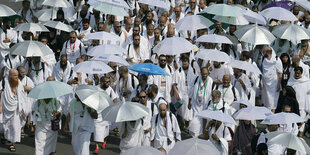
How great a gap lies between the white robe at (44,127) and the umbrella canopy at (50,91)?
54 centimetres

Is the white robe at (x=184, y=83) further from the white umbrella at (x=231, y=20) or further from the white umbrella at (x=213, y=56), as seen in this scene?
the white umbrella at (x=231, y=20)

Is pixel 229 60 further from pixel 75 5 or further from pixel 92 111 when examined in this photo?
pixel 75 5

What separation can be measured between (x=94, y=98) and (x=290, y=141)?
3.90m

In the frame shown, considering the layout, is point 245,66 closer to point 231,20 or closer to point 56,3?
point 231,20

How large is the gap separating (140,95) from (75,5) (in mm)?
8693

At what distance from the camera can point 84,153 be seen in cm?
1380

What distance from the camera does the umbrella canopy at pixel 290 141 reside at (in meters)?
11.1

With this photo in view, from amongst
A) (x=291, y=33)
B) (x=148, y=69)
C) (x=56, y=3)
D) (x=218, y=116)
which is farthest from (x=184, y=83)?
(x=56, y=3)

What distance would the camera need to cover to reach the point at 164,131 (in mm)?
13258

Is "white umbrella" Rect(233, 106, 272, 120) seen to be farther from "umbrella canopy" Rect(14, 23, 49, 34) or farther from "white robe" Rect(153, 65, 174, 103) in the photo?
"umbrella canopy" Rect(14, 23, 49, 34)

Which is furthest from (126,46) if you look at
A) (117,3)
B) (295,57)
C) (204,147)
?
(204,147)

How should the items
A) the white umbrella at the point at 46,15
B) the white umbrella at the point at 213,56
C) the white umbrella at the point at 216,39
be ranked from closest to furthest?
the white umbrella at the point at 213,56 → the white umbrella at the point at 216,39 → the white umbrella at the point at 46,15

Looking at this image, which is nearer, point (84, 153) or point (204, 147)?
point (204, 147)

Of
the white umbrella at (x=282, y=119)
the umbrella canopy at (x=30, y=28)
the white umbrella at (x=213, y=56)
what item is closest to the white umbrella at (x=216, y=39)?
the white umbrella at (x=213, y=56)
